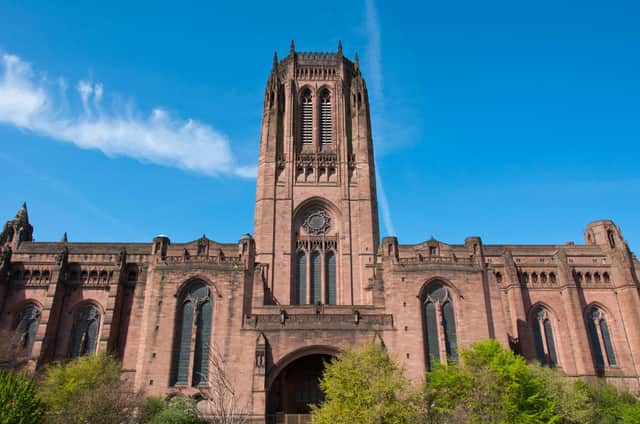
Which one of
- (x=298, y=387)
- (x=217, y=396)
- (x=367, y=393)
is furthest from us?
(x=298, y=387)

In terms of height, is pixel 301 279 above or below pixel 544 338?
above

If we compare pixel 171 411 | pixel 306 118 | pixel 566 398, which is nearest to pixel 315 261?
pixel 306 118

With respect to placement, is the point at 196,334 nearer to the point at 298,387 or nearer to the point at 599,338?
the point at 298,387

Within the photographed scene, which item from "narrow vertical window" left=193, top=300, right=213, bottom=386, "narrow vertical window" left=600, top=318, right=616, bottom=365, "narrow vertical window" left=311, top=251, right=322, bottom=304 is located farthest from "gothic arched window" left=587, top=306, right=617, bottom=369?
"narrow vertical window" left=193, top=300, right=213, bottom=386

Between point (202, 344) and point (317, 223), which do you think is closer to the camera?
point (202, 344)

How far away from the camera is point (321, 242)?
52.1 m

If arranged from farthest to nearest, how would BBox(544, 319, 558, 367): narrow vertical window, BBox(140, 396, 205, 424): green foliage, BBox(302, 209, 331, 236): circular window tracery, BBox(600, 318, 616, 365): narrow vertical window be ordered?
1. BBox(302, 209, 331, 236): circular window tracery
2. BBox(600, 318, 616, 365): narrow vertical window
3. BBox(544, 319, 558, 367): narrow vertical window
4. BBox(140, 396, 205, 424): green foliage

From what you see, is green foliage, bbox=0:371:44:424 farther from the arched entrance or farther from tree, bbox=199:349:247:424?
the arched entrance

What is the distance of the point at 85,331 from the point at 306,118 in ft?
110

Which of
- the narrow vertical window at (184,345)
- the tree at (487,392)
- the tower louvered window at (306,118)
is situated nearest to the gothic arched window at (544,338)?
the tree at (487,392)

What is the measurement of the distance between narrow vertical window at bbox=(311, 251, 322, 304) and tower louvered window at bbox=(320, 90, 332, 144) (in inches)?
590

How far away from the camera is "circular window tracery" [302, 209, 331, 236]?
52866 mm

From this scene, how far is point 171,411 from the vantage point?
1218 inches

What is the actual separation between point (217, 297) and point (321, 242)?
16.4 metres
